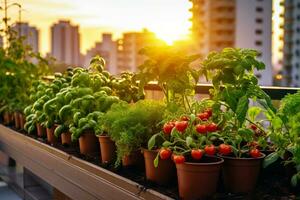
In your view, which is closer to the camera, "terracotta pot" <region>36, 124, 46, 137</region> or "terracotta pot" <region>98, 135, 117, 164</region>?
"terracotta pot" <region>98, 135, 117, 164</region>

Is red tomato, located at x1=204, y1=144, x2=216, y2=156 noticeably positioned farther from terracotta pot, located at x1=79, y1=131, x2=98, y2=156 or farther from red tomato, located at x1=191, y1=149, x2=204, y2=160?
terracotta pot, located at x1=79, y1=131, x2=98, y2=156

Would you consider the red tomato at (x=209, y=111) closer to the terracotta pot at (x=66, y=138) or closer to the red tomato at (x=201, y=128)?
the red tomato at (x=201, y=128)

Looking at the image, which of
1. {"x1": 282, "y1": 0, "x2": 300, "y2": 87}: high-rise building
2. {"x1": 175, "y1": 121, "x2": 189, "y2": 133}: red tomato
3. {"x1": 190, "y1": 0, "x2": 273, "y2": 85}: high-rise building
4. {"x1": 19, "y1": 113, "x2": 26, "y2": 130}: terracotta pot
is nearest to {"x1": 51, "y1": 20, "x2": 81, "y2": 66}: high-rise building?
{"x1": 190, "y1": 0, "x2": 273, "y2": 85}: high-rise building

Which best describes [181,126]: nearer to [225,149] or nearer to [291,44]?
[225,149]

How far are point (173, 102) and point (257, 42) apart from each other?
58.9 meters

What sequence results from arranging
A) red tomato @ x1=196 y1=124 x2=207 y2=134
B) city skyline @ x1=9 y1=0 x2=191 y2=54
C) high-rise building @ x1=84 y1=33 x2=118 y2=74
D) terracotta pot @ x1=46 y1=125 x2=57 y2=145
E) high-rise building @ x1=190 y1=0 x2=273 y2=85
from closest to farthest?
red tomato @ x1=196 y1=124 x2=207 y2=134 < terracotta pot @ x1=46 y1=125 x2=57 y2=145 < city skyline @ x1=9 y1=0 x2=191 y2=54 < high-rise building @ x1=190 y1=0 x2=273 y2=85 < high-rise building @ x1=84 y1=33 x2=118 y2=74

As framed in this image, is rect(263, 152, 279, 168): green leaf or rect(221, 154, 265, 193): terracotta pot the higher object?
rect(263, 152, 279, 168): green leaf

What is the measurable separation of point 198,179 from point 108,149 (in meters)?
0.85

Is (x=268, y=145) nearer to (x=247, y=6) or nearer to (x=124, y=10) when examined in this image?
(x=124, y=10)

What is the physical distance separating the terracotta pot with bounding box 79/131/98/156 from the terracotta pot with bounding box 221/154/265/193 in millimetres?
1079

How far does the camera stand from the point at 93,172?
2574 mm

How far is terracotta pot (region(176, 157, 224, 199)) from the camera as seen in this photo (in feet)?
6.37

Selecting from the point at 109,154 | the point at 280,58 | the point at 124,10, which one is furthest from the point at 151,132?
the point at 280,58

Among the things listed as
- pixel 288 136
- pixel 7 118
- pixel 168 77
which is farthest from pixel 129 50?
pixel 288 136
